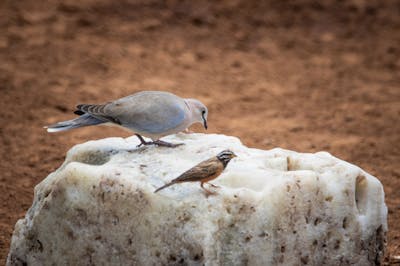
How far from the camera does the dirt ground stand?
8.04 meters

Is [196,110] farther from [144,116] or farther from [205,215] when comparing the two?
[205,215]

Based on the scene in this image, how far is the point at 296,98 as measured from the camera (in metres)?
9.46

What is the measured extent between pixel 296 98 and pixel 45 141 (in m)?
3.21

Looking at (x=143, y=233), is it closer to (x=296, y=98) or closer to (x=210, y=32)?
(x=296, y=98)

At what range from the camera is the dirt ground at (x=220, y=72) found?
26.4ft

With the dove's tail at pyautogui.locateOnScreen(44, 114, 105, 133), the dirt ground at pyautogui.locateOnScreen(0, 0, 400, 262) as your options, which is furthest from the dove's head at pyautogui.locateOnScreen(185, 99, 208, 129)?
the dirt ground at pyautogui.locateOnScreen(0, 0, 400, 262)

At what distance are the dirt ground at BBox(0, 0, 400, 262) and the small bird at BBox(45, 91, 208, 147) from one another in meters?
1.60

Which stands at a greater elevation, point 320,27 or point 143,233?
point 143,233

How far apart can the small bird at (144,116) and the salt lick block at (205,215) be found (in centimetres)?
21

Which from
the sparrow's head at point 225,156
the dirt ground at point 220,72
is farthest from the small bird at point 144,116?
the dirt ground at point 220,72

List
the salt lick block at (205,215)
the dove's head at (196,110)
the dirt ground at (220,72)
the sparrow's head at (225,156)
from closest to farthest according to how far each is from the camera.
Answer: the salt lick block at (205,215) → the sparrow's head at (225,156) → the dove's head at (196,110) → the dirt ground at (220,72)

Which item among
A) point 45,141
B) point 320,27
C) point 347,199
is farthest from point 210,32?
point 347,199

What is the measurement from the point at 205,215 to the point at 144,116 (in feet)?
3.35

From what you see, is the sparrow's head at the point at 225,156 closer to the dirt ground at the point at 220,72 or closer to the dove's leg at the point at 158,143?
the dove's leg at the point at 158,143
